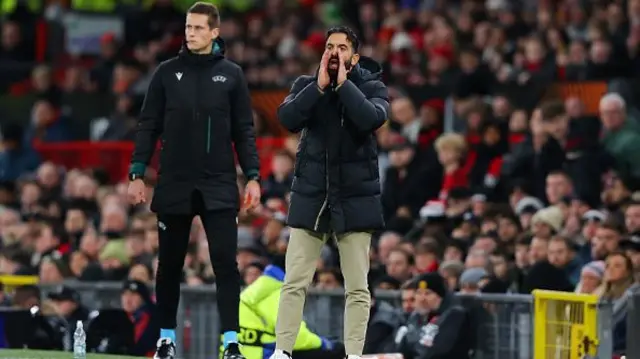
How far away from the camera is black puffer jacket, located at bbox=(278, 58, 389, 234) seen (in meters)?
13.0

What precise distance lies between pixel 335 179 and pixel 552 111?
746 cm

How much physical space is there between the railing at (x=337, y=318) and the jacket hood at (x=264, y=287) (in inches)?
55.6

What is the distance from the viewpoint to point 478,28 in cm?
2491

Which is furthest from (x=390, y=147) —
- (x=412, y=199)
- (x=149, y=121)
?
(x=149, y=121)

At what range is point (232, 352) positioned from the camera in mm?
13258

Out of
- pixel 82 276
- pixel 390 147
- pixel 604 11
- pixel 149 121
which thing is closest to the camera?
pixel 149 121

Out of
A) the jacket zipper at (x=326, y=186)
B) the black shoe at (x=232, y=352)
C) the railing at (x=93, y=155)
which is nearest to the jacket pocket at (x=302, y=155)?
the jacket zipper at (x=326, y=186)

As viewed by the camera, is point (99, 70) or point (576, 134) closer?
point (576, 134)

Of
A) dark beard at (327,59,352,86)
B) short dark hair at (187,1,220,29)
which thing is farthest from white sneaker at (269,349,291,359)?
short dark hair at (187,1,220,29)

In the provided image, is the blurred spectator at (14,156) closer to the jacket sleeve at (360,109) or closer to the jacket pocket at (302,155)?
the jacket pocket at (302,155)

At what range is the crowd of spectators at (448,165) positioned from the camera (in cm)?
1773

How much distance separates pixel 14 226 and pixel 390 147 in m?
4.10

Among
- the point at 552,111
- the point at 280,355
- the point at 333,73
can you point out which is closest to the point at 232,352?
the point at 280,355

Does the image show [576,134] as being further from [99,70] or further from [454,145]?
[99,70]
